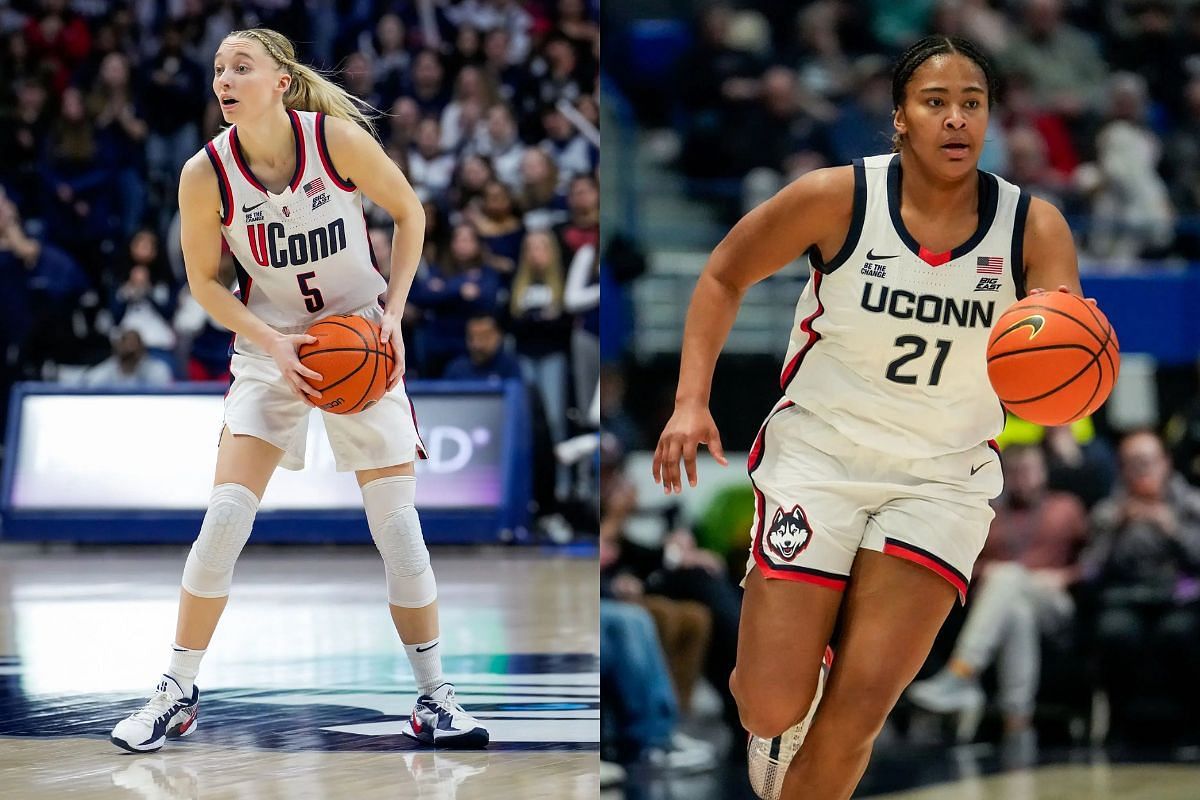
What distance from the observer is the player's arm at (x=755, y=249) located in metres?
3.20

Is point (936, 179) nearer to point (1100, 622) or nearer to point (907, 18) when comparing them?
point (907, 18)

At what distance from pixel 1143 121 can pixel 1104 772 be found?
2.15m

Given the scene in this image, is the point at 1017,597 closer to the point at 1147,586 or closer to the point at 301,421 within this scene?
the point at 1147,586

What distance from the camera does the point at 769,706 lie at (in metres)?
3.21

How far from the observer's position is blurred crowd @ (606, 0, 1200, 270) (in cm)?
482

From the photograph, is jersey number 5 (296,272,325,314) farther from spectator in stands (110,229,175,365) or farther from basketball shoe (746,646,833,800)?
spectator in stands (110,229,175,365)

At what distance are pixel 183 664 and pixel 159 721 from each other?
16cm

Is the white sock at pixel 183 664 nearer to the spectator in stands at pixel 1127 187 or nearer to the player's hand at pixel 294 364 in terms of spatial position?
the player's hand at pixel 294 364

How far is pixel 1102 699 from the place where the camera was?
5.20 m

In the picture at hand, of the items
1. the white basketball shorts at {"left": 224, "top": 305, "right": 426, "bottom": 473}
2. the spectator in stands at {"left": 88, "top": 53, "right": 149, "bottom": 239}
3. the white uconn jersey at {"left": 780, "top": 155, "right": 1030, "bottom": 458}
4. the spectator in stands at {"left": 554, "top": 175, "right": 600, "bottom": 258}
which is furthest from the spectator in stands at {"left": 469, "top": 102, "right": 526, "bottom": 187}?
the white uconn jersey at {"left": 780, "top": 155, "right": 1030, "bottom": 458}

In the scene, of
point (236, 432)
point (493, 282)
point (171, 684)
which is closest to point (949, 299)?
point (236, 432)

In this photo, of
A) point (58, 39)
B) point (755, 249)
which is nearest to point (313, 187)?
point (755, 249)

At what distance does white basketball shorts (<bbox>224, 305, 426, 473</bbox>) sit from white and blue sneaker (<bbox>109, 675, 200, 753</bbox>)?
0.69m

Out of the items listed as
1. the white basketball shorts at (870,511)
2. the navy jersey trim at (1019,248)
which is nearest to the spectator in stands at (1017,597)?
the white basketball shorts at (870,511)
